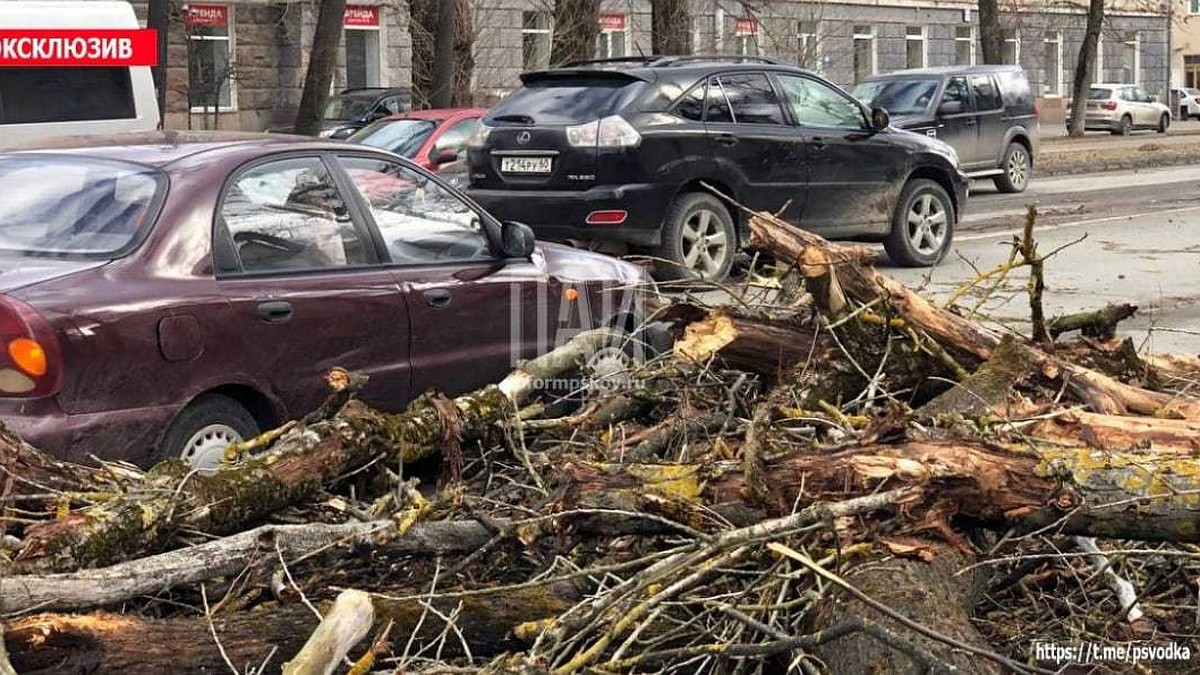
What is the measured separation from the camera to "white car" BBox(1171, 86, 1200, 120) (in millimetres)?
63281

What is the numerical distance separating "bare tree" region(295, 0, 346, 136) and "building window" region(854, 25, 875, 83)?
26.9 metres

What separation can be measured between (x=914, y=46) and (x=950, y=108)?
29.9 m

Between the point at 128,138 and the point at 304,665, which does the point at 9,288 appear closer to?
the point at 128,138

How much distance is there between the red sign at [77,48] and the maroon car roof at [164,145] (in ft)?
34.5

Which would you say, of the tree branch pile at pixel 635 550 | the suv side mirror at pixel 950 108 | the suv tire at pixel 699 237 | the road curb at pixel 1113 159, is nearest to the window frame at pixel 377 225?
the tree branch pile at pixel 635 550

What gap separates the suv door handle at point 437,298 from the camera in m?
7.02

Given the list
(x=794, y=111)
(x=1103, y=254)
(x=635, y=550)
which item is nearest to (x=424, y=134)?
(x=794, y=111)

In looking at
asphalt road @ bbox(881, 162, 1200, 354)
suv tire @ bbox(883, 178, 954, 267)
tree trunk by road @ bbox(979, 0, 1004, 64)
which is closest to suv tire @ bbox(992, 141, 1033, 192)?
asphalt road @ bbox(881, 162, 1200, 354)

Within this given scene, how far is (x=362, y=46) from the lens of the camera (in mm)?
40406

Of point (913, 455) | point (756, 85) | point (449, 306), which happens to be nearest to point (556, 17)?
point (756, 85)

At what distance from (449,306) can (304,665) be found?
3.64m

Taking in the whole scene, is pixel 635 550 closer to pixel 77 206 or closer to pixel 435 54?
pixel 77 206

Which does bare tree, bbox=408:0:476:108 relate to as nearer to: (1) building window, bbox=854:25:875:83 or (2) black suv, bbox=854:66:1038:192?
(2) black suv, bbox=854:66:1038:192

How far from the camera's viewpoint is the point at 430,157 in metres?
16.8
